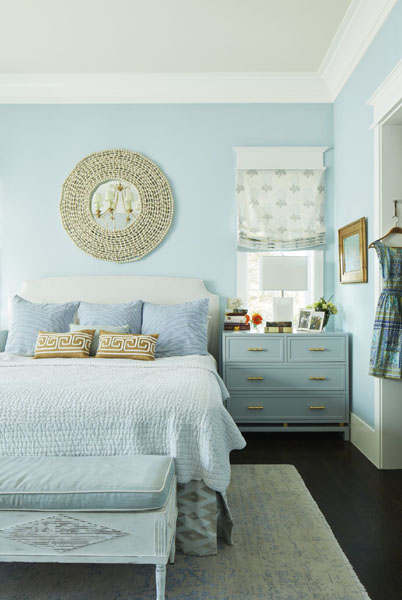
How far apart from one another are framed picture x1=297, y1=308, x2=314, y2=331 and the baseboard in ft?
2.46

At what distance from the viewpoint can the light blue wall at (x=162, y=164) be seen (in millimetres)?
4074

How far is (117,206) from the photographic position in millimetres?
4094

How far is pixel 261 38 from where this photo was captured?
3373 millimetres

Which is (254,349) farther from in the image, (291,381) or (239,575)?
(239,575)

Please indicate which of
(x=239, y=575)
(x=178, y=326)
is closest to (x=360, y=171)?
(x=178, y=326)

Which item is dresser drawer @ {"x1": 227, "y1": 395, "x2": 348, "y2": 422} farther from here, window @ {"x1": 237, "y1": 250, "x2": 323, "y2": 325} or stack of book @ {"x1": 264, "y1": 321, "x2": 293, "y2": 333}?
window @ {"x1": 237, "y1": 250, "x2": 323, "y2": 325}

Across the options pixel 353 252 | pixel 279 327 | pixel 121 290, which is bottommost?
pixel 279 327

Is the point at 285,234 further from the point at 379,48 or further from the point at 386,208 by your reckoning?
the point at 379,48

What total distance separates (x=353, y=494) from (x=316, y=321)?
1.47m

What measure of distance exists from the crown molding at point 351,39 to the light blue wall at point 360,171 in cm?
6

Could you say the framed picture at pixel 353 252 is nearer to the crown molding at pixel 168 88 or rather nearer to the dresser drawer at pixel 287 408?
the dresser drawer at pixel 287 408

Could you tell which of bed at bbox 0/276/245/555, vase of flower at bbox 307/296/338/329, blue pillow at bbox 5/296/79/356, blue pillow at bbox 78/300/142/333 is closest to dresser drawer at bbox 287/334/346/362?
vase of flower at bbox 307/296/338/329

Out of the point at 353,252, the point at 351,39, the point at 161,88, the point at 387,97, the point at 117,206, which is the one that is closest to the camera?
the point at 387,97

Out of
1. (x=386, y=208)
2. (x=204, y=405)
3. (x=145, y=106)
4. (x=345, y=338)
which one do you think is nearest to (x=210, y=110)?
(x=145, y=106)
